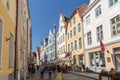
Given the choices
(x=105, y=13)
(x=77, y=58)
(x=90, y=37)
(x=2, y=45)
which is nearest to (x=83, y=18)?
(x=90, y=37)

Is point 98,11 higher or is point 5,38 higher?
point 98,11

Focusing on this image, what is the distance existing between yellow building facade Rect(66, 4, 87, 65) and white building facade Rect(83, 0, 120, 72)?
399cm

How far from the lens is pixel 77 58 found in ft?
145

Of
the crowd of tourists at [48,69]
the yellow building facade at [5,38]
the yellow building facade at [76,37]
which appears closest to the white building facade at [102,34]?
the yellow building facade at [76,37]

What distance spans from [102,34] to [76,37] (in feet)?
52.2

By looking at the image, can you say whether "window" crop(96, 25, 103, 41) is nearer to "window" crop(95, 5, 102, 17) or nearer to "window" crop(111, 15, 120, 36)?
"window" crop(95, 5, 102, 17)

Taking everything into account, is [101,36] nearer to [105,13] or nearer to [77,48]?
[105,13]

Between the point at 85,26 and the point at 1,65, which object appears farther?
the point at 85,26

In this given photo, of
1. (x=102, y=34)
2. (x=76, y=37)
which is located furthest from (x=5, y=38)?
(x=76, y=37)

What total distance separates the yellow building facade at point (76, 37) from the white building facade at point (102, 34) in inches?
157

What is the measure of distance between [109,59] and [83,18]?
46.7ft

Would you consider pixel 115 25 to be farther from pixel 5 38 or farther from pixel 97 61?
pixel 5 38

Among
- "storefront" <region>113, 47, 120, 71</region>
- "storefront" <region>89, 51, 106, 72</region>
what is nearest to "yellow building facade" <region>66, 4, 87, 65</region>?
"storefront" <region>89, 51, 106, 72</region>

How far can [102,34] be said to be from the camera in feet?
96.2
